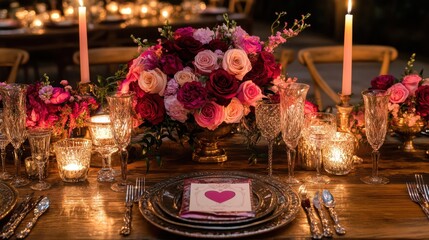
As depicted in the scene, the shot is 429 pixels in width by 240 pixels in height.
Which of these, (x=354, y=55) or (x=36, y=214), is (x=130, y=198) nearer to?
(x=36, y=214)

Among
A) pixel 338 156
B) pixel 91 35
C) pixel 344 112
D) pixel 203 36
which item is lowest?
pixel 338 156

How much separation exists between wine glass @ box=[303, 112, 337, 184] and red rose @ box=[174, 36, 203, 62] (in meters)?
0.35

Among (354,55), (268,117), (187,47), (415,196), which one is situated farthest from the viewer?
(354,55)

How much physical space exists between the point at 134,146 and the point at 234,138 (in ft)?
1.12

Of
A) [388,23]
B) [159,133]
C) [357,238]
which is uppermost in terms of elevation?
[388,23]

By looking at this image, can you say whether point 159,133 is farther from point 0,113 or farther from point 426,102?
point 426,102

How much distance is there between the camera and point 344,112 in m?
1.99

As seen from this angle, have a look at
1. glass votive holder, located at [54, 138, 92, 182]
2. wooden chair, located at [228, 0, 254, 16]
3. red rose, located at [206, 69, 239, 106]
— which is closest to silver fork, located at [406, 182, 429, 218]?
red rose, located at [206, 69, 239, 106]

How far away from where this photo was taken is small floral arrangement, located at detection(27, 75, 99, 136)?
192 centimetres

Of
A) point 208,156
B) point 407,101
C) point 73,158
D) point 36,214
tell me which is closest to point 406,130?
point 407,101

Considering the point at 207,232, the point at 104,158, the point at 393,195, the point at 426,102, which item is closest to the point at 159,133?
the point at 104,158

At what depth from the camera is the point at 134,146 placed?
6.93 ft

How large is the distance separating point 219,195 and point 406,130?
29.3 inches

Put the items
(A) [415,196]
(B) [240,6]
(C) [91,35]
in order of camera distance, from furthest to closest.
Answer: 1. (B) [240,6]
2. (C) [91,35]
3. (A) [415,196]
